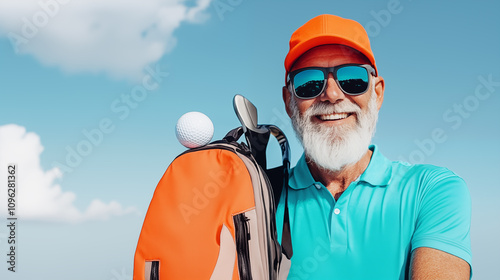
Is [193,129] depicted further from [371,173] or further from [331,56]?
[371,173]

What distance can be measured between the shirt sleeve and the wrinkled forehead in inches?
35.8

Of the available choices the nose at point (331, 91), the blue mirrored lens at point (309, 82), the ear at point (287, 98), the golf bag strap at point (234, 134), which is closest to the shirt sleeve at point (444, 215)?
the nose at point (331, 91)

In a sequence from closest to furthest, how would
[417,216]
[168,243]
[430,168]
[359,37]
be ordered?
[168,243]
[417,216]
[430,168]
[359,37]

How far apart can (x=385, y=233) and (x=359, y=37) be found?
4.25 feet

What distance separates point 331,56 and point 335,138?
0.56 meters

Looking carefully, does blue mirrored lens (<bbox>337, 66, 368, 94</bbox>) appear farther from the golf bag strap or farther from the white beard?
the golf bag strap

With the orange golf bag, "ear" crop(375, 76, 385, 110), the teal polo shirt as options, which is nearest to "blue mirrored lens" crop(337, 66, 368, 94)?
"ear" crop(375, 76, 385, 110)

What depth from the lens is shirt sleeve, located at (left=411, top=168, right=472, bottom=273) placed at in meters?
2.15

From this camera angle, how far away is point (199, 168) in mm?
2332

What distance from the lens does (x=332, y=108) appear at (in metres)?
2.72

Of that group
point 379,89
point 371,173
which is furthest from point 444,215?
point 379,89

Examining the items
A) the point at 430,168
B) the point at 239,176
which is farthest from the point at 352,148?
the point at 239,176

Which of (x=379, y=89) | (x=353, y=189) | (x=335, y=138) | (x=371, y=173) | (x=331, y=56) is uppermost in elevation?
(x=331, y=56)

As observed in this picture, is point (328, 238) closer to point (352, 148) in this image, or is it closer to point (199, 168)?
point (352, 148)
